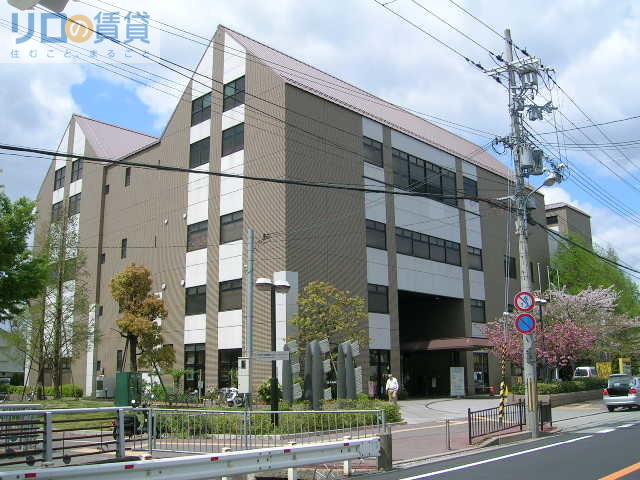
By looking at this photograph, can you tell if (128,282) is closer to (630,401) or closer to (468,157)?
(630,401)

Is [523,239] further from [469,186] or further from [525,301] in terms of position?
[469,186]

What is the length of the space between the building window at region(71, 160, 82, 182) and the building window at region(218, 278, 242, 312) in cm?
1955

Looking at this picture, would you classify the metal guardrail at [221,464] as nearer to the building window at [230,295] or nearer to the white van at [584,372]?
the building window at [230,295]

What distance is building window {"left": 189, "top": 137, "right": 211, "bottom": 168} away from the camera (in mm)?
35750

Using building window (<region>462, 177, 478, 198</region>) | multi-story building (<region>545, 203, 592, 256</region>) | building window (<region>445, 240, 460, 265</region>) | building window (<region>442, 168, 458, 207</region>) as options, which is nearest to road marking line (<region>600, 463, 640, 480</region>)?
building window (<region>445, 240, 460, 265</region>)

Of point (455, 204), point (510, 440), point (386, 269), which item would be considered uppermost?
point (455, 204)

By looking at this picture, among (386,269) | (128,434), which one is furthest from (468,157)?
(128,434)

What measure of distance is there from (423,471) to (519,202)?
11.8 metres

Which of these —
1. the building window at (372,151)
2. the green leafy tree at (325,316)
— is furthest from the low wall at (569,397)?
the building window at (372,151)

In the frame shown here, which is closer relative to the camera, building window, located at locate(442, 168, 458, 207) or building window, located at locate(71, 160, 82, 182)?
building window, located at locate(442, 168, 458, 207)

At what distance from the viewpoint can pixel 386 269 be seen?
35.8 m

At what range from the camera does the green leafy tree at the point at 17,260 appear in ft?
78.9

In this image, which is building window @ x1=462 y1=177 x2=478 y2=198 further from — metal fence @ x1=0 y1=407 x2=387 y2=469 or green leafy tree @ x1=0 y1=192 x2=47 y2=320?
metal fence @ x1=0 y1=407 x2=387 y2=469

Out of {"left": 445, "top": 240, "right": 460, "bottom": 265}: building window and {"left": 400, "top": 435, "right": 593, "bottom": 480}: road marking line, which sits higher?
{"left": 445, "top": 240, "right": 460, "bottom": 265}: building window
